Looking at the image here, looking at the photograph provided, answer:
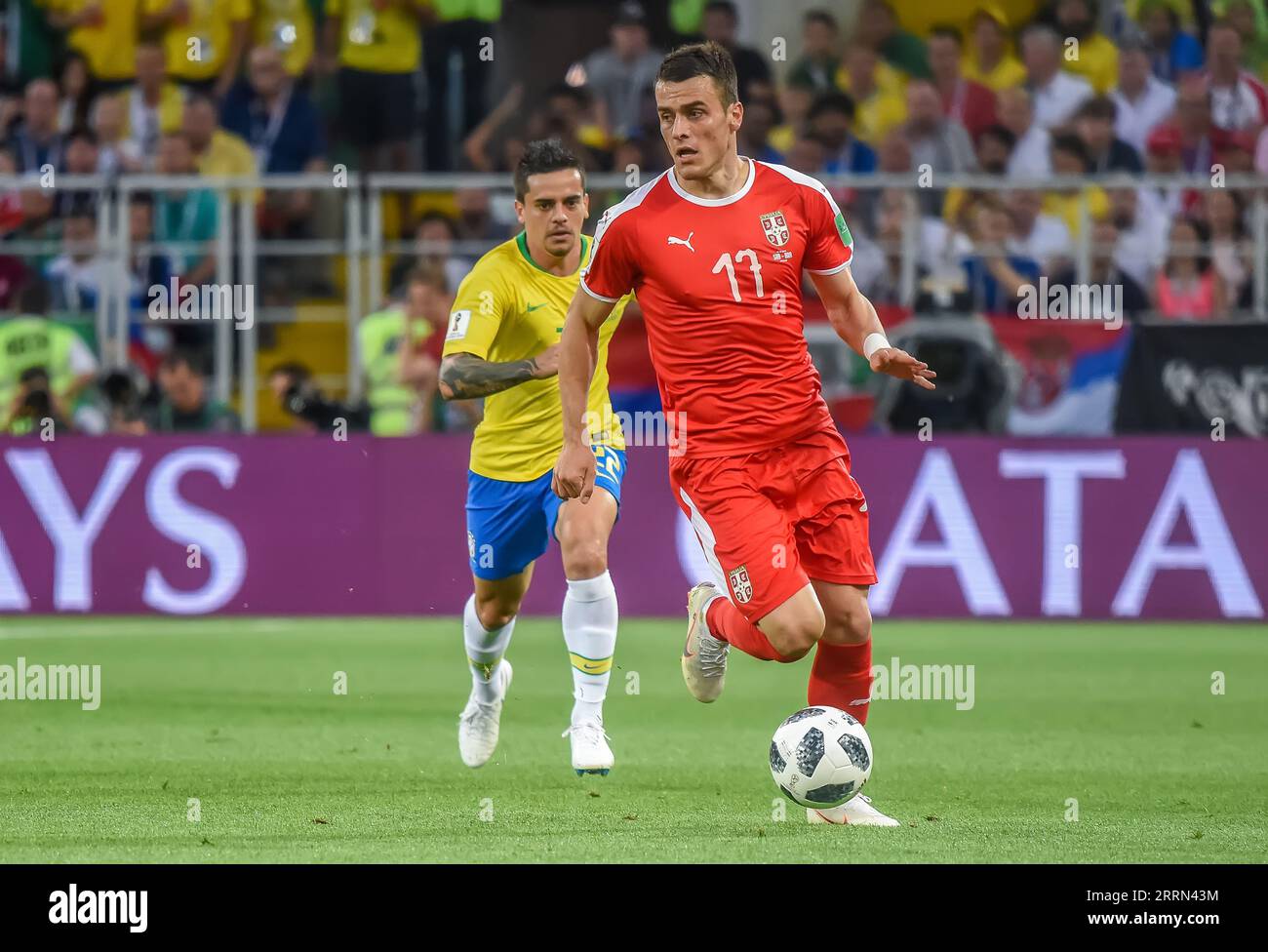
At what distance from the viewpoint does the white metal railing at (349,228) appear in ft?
54.9

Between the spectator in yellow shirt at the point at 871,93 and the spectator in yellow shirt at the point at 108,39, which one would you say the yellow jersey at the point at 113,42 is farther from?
the spectator in yellow shirt at the point at 871,93

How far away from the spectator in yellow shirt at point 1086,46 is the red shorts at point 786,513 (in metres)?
11.7

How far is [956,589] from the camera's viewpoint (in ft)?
50.8

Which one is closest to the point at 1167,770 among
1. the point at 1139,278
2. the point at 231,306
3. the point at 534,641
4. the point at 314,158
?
the point at 534,641

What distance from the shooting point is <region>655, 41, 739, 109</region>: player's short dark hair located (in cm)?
772

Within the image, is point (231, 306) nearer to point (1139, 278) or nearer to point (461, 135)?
point (461, 135)

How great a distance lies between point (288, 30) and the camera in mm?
19172

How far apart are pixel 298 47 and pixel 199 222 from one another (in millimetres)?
2669

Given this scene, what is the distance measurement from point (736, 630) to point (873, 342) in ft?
3.95
